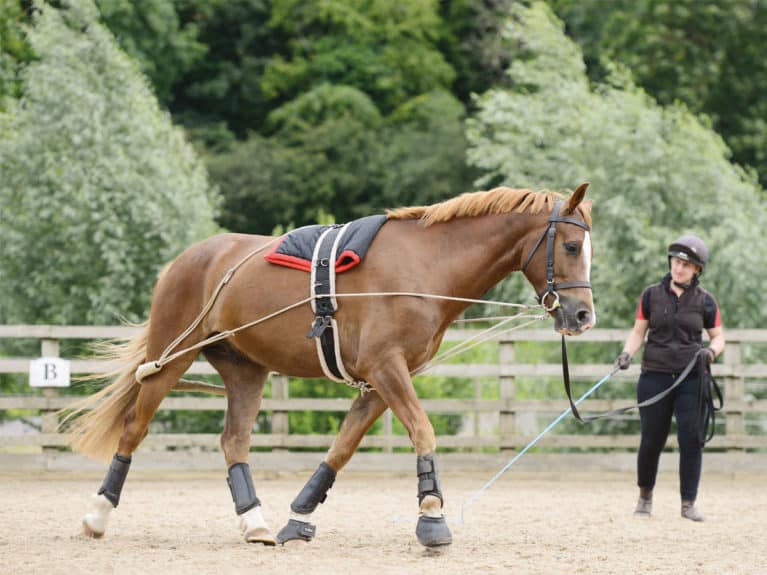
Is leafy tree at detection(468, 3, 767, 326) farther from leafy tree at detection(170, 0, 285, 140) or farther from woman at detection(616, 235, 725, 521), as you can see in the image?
leafy tree at detection(170, 0, 285, 140)

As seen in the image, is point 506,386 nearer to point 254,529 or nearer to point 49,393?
point 49,393

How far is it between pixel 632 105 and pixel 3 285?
300 inches

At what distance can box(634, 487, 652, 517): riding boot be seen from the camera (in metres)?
7.61

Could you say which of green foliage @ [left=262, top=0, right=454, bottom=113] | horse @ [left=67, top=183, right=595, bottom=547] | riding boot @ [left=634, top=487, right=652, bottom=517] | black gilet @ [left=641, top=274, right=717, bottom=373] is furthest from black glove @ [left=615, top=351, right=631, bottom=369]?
Result: green foliage @ [left=262, top=0, right=454, bottom=113]

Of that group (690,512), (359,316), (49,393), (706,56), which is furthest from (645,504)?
(706,56)

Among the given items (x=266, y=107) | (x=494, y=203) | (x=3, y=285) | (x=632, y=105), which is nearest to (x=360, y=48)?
(x=266, y=107)

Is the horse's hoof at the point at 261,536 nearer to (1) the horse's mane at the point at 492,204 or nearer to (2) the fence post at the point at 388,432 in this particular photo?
(1) the horse's mane at the point at 492,204

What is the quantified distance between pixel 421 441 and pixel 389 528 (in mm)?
1466

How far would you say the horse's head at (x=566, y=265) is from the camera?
5.79 metres

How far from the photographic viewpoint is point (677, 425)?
751cm

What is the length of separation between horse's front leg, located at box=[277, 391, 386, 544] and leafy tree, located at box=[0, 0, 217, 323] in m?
6.16

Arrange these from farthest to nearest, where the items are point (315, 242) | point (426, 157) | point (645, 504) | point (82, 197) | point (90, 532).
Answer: point (426, 157) → point (82, 197) → point (645, 504) → point (90, 532) → point (315, 242)

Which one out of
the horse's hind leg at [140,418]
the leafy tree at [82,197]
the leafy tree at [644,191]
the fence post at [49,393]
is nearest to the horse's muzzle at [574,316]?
the horse's hind leg at [140,418]

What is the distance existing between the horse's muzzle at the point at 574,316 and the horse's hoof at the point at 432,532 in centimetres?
117
